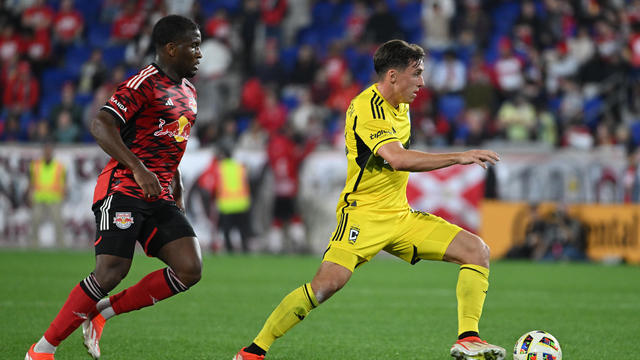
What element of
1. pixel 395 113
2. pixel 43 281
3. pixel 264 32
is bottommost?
pixel 43 281

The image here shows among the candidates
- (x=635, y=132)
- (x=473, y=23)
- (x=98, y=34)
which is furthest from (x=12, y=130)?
(x=635, y=132)

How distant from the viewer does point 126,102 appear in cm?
549

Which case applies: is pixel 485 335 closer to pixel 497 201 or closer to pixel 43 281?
pixel 43 281

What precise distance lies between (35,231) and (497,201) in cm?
892

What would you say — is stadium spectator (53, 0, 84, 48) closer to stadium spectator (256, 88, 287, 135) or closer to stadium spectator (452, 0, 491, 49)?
stadium spectator (256, 88, 287, 135)

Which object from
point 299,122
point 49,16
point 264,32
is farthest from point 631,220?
point 49,16

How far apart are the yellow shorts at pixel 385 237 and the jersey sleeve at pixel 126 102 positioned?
147cm

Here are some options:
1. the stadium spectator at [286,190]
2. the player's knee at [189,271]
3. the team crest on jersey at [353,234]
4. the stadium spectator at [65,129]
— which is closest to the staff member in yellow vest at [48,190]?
the stadium spectator at [65,129]

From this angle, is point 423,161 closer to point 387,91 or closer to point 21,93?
point 387,91

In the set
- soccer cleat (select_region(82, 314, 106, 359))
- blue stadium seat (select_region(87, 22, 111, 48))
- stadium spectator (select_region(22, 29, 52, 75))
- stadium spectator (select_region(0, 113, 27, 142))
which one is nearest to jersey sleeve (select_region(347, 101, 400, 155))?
soccer cleat (select_region(82, 314, 106, 359))

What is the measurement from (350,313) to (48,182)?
10.2 m

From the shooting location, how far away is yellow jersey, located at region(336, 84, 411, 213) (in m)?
5.82

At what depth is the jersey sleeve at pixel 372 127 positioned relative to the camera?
5.66m

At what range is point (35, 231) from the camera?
18.0 m
